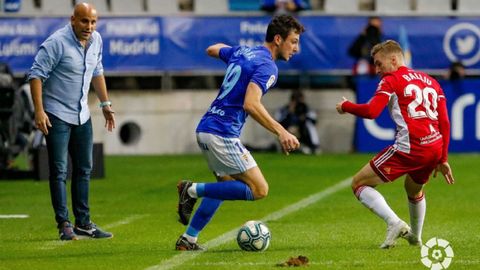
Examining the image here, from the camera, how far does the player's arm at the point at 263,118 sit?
9.81 meters

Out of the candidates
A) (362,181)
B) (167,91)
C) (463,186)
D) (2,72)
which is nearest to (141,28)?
Result: (167,91)

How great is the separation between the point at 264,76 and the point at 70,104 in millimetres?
2463

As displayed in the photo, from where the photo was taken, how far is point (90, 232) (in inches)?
476

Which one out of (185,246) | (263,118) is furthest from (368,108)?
(185,246)

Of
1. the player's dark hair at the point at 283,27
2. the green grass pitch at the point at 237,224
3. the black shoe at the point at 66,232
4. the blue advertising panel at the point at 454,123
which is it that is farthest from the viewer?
the blue advertising panel at the point at 454,123

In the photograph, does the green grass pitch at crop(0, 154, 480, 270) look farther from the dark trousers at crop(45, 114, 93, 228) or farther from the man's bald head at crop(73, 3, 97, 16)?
the man's bald head at crop(73, 3, 97, 16)

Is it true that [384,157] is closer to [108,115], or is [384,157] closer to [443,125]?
[443,125]

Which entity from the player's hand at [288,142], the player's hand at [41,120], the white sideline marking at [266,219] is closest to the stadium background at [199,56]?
the white sideline marking at [266,219]

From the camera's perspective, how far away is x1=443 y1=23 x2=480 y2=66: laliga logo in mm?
25344

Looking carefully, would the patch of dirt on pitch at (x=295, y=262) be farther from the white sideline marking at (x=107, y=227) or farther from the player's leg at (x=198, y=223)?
the white sideline marking at (x=107, y=227)

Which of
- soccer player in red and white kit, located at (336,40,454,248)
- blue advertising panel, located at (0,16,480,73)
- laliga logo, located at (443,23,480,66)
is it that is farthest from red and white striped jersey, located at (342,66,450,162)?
laliga logo, located at (443,23,480,66)

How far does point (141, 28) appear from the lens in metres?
25.5

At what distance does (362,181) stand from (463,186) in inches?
276

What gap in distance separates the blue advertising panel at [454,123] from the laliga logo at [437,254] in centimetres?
1311
